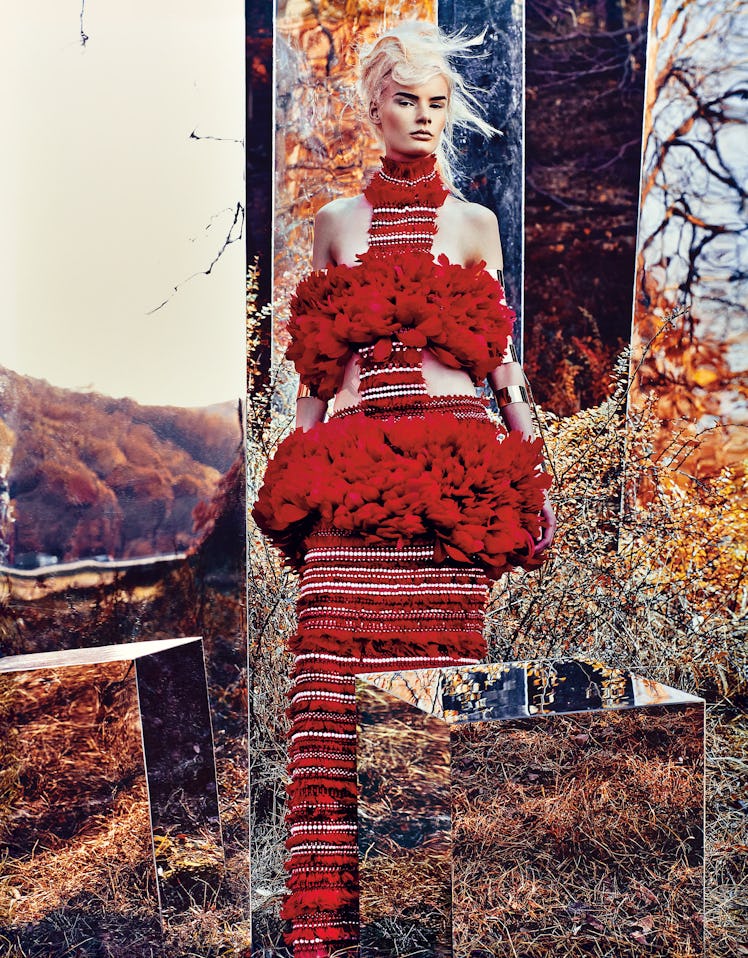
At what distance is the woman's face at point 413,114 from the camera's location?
8.80 feet

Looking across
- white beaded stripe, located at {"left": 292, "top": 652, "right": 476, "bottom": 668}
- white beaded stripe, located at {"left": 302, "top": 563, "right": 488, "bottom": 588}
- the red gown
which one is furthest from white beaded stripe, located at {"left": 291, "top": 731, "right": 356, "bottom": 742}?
white beaded stripe, located at {"left": 302, "top": 563, "right": 488, "bottom": 588}

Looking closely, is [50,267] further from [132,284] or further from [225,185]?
[225,185]

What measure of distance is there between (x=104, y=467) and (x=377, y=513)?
4.72 feet

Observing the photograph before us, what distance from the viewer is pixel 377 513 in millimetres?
2340

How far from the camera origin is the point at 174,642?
2.65 meters

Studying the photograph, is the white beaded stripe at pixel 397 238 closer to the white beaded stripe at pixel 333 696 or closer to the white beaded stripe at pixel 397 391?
the white beaded stripe at pixel 397 391

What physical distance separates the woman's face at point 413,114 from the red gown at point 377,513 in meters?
0.21

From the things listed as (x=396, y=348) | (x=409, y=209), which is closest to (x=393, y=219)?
(x=409, y=209)

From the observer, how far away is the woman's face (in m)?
2.68

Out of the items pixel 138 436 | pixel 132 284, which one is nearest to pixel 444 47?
pixel 132 284

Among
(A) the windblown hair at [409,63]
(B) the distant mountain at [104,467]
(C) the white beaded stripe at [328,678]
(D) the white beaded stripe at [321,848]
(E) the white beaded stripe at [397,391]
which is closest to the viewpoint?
(D) the white beaded stripe at [321,848]

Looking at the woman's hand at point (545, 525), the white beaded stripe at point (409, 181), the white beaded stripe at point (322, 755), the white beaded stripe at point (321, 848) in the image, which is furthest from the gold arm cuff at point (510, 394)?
the white beaded stripe at point (321, 848)

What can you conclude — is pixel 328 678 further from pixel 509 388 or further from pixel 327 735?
pixel 509 388

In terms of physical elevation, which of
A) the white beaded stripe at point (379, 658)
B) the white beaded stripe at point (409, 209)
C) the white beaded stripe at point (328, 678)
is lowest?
the white beaded stripe at point (328, 678)
